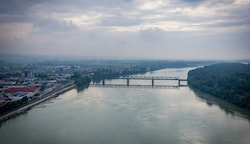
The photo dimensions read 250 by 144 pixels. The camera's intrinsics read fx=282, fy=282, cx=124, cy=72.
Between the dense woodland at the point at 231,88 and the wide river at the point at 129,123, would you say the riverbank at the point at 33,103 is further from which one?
the dense woodland at the point at 231,88

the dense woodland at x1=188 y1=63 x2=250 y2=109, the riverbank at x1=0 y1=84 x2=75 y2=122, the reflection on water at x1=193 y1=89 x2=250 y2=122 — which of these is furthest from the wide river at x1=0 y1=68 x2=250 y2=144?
the dense woodland at x1=188 y1=63 x2=250 y2=109

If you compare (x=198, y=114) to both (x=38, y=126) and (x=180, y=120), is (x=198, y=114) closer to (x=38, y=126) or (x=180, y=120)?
(x=180, y=120)

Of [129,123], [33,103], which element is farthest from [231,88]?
[33,103]

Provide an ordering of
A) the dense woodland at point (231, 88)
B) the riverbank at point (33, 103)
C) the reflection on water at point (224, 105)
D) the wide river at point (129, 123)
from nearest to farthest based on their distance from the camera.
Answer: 1. the wide river at point (129, 123)
2. the riverbank at point (33, 103)
3. the reflection on water at point (224, 105)
4. the dense woodland at point (231, 88)

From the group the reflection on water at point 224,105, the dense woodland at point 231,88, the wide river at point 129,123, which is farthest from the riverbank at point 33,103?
the dense woodland at point 231,88

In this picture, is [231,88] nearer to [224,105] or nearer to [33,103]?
[224,105]

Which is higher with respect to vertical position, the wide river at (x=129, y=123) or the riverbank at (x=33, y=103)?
the riverbank at (x=33, y=103)

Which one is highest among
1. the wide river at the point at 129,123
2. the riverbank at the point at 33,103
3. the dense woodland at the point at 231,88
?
the dense woodland at the point at 231,88

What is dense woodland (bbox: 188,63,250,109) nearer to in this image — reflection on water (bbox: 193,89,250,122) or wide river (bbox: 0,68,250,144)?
reflection on water (bbox: 193,89,250,122)
